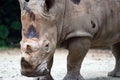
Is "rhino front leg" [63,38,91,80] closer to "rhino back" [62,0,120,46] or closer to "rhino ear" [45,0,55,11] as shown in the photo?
"rhino back" [62,0,120,46]

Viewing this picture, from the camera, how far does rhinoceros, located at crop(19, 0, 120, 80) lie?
16.1 ft

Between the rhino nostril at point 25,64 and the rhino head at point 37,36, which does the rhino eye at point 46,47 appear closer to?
the rhino head at point 37,36

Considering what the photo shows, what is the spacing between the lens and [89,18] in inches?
220

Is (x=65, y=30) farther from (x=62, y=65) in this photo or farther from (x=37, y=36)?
(x=62, y=65)

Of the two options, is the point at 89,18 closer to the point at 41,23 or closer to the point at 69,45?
the point at 69,45

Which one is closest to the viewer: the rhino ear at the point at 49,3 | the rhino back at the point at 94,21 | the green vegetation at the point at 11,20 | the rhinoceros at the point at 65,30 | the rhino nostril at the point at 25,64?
the rhino nostril at the point at 25,64

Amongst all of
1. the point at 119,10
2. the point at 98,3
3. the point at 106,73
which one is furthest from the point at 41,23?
the point at 106,73

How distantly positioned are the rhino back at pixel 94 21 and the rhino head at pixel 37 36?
392 mm

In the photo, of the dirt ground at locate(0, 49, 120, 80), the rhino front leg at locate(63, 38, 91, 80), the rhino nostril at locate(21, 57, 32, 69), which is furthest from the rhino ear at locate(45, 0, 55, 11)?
the dirt ground at locate(0, 49, 120, 80)

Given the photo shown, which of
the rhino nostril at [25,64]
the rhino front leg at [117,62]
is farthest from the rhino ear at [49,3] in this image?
the rhino front leg at [117,62]

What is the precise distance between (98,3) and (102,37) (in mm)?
464

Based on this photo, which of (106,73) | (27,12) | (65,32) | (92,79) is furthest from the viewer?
(106,73)

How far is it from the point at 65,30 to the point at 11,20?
296 inches

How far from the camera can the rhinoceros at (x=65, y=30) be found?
16.1 ft
